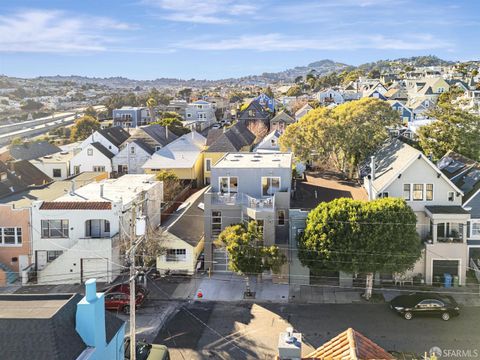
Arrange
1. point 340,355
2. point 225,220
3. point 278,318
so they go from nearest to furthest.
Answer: point 340,355, point 278,318, point 225,220

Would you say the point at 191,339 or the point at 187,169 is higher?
the point at 187,169

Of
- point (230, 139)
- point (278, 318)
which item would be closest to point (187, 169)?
point (230, 139)

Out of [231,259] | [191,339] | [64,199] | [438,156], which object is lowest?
[191,339]

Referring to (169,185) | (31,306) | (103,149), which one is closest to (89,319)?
(31,306)

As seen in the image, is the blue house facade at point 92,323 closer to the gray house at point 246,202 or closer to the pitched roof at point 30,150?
the gray house at point 246,202

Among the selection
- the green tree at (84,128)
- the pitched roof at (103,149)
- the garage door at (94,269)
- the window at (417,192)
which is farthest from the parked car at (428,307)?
the green tree at (84,128)

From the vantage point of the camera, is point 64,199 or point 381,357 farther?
point 64,199

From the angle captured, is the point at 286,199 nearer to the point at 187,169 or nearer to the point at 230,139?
the point at 187,169
